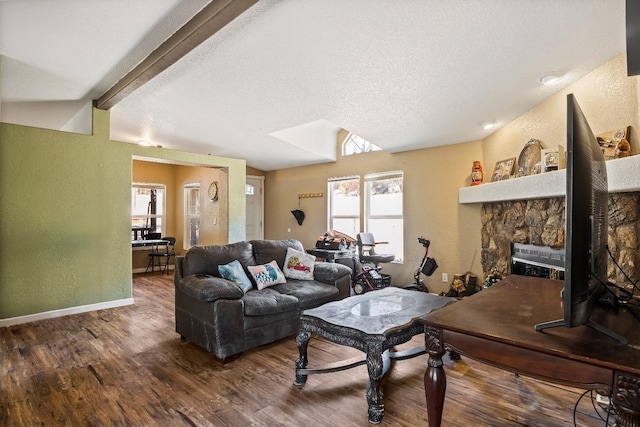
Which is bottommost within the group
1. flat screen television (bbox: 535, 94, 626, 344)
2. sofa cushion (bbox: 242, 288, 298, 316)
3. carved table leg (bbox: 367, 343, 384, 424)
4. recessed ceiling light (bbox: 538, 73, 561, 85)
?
carved table leg (bbox: 367, 343, 384, 424)

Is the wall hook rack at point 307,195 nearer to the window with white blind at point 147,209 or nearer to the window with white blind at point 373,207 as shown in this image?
the window with white blind at point 373,207

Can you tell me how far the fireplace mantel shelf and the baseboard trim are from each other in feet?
16.6

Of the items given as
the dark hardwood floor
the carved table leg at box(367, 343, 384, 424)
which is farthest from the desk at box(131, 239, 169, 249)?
the carved table leg at box(367, 343, 384, 424)

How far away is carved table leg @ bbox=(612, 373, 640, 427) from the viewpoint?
0.85 m

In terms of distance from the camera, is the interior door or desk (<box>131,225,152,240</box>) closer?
desk (<box>131,225,152,240</box>)

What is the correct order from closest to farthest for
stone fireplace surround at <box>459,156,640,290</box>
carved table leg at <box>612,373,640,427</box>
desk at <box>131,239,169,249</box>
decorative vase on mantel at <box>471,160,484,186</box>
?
1. carved table leg at <box>612,373,640,427</box>
2. stone fireplace surround at <box>459,156,640,290</box>
3. decorative vase on mantel at <box>471,160,484,186</box>
4. desk at <box>131,239,169,249</box>

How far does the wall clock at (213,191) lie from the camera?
7133mm

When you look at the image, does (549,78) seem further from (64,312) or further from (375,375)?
(64,312)

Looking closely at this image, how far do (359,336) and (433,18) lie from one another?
244cm

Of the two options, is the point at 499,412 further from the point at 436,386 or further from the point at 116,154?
the point at 116,154

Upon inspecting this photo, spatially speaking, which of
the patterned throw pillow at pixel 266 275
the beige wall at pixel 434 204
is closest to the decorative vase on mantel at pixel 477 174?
the beige wall at pixel 434 204

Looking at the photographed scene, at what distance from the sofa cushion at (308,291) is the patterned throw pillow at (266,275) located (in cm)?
8

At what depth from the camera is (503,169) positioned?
4.13 m

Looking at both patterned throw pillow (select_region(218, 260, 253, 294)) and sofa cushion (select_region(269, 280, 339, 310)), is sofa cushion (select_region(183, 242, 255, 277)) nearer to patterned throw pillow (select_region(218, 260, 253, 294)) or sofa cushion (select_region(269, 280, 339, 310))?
patterned throw pillow (select_region(218, 260, 253, 294))
